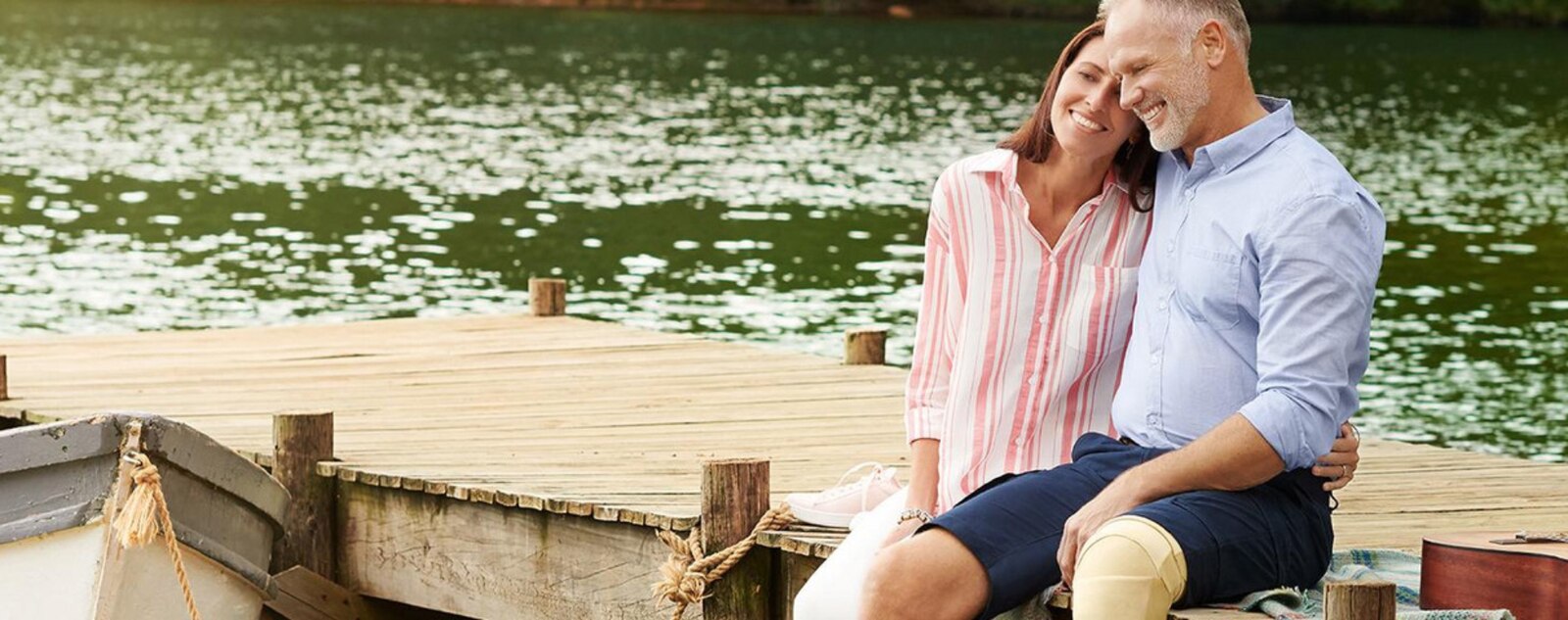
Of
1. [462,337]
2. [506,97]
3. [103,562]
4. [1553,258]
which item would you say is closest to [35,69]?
[506,97]

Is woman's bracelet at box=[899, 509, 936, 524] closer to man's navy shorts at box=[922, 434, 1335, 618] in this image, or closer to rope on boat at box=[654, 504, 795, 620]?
man's navy shorts at box=[922, 434, 1335, 618]

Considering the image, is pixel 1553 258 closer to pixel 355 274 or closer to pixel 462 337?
pixel 355 274

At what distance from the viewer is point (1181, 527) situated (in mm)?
4770

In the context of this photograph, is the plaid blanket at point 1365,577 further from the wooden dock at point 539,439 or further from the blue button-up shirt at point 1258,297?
the wooden dock at point 539,439

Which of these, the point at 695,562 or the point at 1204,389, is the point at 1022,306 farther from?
the point at 695,562

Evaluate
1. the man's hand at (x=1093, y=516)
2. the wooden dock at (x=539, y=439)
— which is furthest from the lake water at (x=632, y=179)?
the man's hand at (x=1093, y=516)

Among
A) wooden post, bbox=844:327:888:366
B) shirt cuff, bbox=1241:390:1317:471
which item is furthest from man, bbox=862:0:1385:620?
wooden post, bbox=844:327:888:366

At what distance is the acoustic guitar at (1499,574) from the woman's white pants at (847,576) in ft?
3.88

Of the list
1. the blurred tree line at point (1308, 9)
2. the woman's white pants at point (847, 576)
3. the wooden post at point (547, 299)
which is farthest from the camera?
the blurred tree line at point (1308, 9)

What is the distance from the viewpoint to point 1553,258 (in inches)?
907

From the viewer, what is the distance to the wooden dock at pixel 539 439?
686 centimetres

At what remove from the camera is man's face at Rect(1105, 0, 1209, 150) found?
4.93m

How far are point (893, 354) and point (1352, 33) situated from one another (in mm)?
55076

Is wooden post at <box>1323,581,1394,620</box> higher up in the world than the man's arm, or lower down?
lower down
